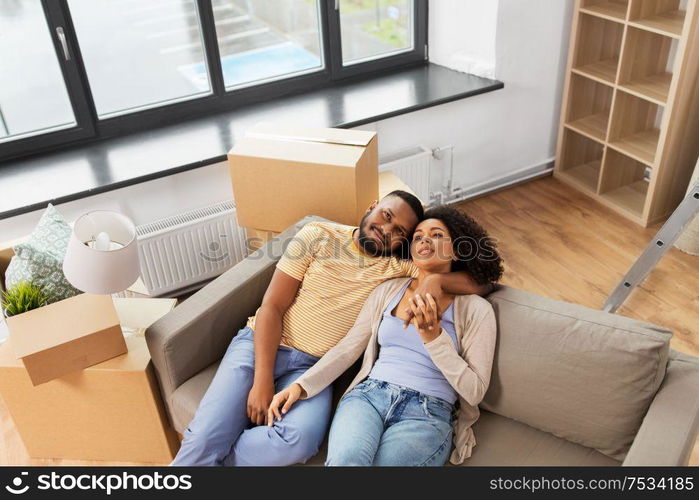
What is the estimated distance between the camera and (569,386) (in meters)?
1.62

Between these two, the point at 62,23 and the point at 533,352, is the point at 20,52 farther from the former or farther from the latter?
the point at 533,352

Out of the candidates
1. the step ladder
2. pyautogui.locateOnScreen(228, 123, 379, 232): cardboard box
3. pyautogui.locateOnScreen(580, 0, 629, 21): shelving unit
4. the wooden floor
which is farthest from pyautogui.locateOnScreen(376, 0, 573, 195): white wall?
the step ladder

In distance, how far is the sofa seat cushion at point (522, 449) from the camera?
1644mm

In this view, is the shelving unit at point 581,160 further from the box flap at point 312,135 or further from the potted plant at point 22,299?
the potted plant at point 22,299

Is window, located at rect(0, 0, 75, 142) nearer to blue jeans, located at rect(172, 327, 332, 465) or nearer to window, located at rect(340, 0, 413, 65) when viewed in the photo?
window, located at rect(340, 0, 413, 65)

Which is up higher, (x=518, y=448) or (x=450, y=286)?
(x=450, y=286)

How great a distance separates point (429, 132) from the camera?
123 inches

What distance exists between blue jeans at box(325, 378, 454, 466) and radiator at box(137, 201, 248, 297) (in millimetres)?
1196

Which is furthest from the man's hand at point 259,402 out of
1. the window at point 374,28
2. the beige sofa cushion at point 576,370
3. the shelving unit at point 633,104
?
the shelving unit at point 633,104

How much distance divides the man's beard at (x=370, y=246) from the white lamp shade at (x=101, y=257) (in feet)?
2.08

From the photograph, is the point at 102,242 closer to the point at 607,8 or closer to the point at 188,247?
the point at 188,247

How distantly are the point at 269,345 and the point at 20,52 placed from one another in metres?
1.62

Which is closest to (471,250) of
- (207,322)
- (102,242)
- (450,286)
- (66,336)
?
(450,286)

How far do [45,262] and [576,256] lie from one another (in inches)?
85.6
